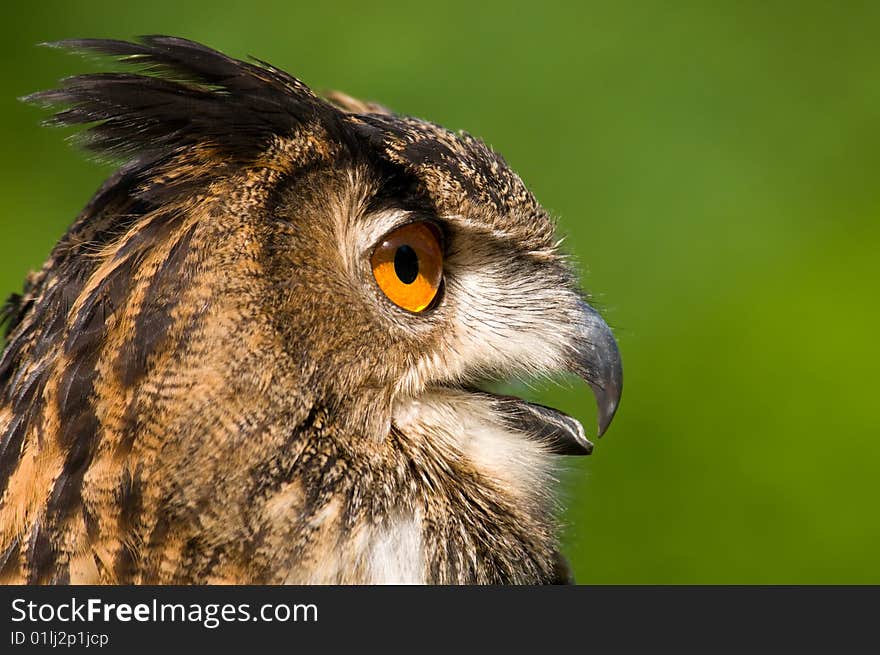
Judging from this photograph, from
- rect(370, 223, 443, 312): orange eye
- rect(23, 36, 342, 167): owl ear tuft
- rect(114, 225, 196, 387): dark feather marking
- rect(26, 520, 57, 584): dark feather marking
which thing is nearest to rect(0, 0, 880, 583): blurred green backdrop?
rect(370, 223, 443, 312): orange eye

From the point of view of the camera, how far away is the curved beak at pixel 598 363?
2166 millimetres

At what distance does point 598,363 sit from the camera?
2.17m

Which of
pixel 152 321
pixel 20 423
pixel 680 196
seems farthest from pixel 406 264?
pixel 680 196

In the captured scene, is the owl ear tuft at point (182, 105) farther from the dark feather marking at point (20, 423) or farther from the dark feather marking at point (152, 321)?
the dark feather marking at point (20, 423)

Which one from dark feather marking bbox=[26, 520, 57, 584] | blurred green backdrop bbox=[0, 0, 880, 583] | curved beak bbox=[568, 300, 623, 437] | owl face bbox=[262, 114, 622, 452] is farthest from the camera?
blurred green backdrop bbox=[0, 0, 880, 583]

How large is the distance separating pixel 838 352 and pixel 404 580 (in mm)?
3859

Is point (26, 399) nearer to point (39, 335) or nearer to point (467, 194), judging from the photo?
→ point (39, 335)

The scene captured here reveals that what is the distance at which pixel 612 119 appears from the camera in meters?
5.95

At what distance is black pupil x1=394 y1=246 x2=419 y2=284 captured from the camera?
6.13ft

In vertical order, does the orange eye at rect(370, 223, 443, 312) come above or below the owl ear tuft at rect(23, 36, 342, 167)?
below

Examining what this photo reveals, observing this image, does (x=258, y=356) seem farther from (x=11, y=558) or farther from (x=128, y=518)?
(x=11, y=558)

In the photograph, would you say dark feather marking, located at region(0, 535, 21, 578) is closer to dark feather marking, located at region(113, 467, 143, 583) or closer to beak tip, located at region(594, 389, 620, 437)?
dark feather marking, located at region(113, 467, 143, 583)

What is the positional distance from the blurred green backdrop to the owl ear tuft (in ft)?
9.07
